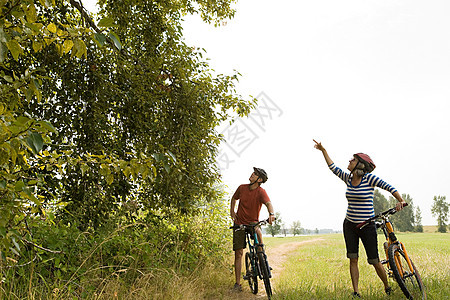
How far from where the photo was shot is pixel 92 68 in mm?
6941

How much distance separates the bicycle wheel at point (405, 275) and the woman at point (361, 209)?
295mm

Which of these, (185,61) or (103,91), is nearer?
(103,91)

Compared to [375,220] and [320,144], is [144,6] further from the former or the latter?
[375,220]

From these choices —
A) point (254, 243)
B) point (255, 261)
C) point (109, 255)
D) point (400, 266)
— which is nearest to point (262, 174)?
point (254, 243)

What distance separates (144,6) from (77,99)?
2.83 m

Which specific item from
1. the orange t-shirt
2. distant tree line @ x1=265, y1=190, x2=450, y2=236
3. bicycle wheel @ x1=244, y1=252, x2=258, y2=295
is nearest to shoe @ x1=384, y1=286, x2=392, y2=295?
bicycle wheel @ x1=244, y1=252, x2=258, y2=295

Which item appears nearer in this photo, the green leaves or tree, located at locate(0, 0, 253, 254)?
the green leaves

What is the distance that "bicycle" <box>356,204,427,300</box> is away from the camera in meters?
5.27

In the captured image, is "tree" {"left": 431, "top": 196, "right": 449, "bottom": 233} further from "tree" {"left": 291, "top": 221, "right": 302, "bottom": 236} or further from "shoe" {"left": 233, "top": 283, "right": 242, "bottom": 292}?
"shoe" {"left": 233, "top": 283, "right": 242, "bottom": 292}

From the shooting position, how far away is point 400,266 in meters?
5.43

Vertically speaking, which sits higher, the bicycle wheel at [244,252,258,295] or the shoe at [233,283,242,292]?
the bicycle wheel at [244,252,258,295]

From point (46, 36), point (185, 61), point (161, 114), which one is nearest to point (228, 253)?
point (161, 114)

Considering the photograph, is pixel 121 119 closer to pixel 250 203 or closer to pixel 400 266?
pixel 250 203

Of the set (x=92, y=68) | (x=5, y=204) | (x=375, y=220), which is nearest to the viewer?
(x=5, y=204)
